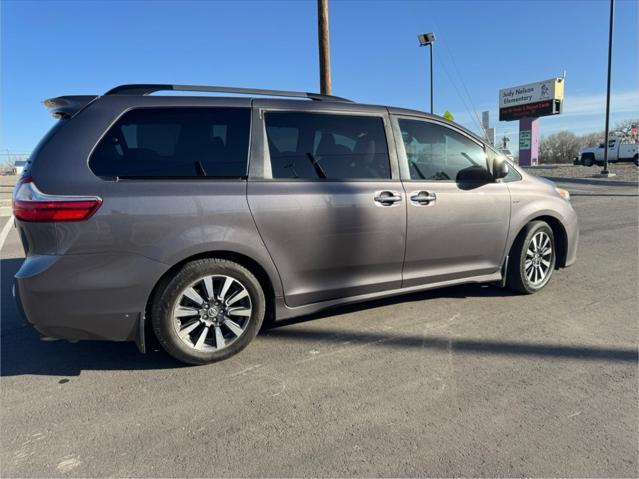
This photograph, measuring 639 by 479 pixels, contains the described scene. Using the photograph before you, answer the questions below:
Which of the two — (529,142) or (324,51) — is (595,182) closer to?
(324,51)

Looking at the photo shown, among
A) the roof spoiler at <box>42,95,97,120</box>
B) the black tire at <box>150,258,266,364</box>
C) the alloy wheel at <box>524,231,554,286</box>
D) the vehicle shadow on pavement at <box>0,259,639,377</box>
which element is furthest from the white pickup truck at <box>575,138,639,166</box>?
the roof spoiler at <box>42,95,97,120</box>

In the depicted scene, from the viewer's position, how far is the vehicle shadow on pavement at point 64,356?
3.28 metres

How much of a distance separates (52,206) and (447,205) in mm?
3084

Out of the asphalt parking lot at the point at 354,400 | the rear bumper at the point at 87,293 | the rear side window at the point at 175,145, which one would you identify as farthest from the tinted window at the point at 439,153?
the rear bumper at the point at 87,293

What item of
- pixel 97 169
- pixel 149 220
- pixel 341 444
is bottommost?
pixel 341 444

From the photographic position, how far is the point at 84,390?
2975 mm

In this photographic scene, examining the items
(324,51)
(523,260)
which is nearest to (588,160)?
(324,51)

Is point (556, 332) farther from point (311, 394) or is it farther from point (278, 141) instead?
point (278, 141)

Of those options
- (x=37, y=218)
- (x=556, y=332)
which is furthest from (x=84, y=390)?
(x=556, y=332)

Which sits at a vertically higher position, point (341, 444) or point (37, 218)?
point (37, 218)

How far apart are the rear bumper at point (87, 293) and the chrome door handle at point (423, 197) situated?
7.02ft

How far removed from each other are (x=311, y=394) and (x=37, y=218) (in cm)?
204

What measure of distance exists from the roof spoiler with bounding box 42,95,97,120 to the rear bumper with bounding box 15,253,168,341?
100cm

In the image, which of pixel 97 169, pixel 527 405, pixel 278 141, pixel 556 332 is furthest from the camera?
pixel 556 332
